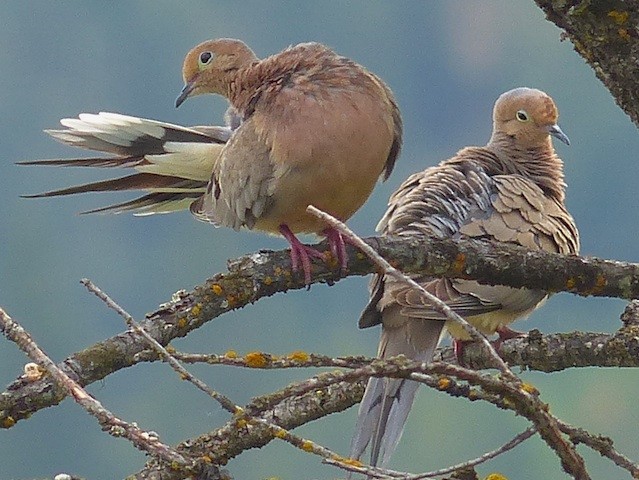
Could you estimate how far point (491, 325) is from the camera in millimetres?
3449

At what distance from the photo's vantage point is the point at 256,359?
1.42m

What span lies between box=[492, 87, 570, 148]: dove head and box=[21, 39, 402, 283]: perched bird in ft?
4.60

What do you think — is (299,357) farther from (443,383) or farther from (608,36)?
(608,36)

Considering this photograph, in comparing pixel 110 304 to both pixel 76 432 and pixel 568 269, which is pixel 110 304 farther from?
pixel 76 432

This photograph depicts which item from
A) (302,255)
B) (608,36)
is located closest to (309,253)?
(302,255)

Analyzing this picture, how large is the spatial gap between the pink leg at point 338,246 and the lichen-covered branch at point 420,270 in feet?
0.07

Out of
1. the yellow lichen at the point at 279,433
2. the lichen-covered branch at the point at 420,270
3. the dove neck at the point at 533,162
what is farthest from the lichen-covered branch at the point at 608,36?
the dove neck at the point at 533,162

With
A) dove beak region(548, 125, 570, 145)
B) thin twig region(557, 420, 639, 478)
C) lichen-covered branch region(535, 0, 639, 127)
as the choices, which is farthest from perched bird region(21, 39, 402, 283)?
dove beak region(548, 125, 570, 145)

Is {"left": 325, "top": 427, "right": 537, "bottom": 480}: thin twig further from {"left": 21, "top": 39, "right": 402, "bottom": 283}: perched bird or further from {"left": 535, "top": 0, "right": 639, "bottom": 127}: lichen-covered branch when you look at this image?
{"left": 21, "top": 39, "right": 402, "bottom": 283}: perched bird

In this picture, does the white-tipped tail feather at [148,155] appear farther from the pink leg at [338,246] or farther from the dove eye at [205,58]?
the pink leg at [338,246]

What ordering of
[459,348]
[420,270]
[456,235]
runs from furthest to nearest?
[459,348] < [456,235] < [420,270]

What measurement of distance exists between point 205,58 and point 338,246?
92cm

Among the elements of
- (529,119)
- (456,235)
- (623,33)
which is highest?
(529,119)

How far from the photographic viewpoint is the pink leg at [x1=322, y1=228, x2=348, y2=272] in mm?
2189
